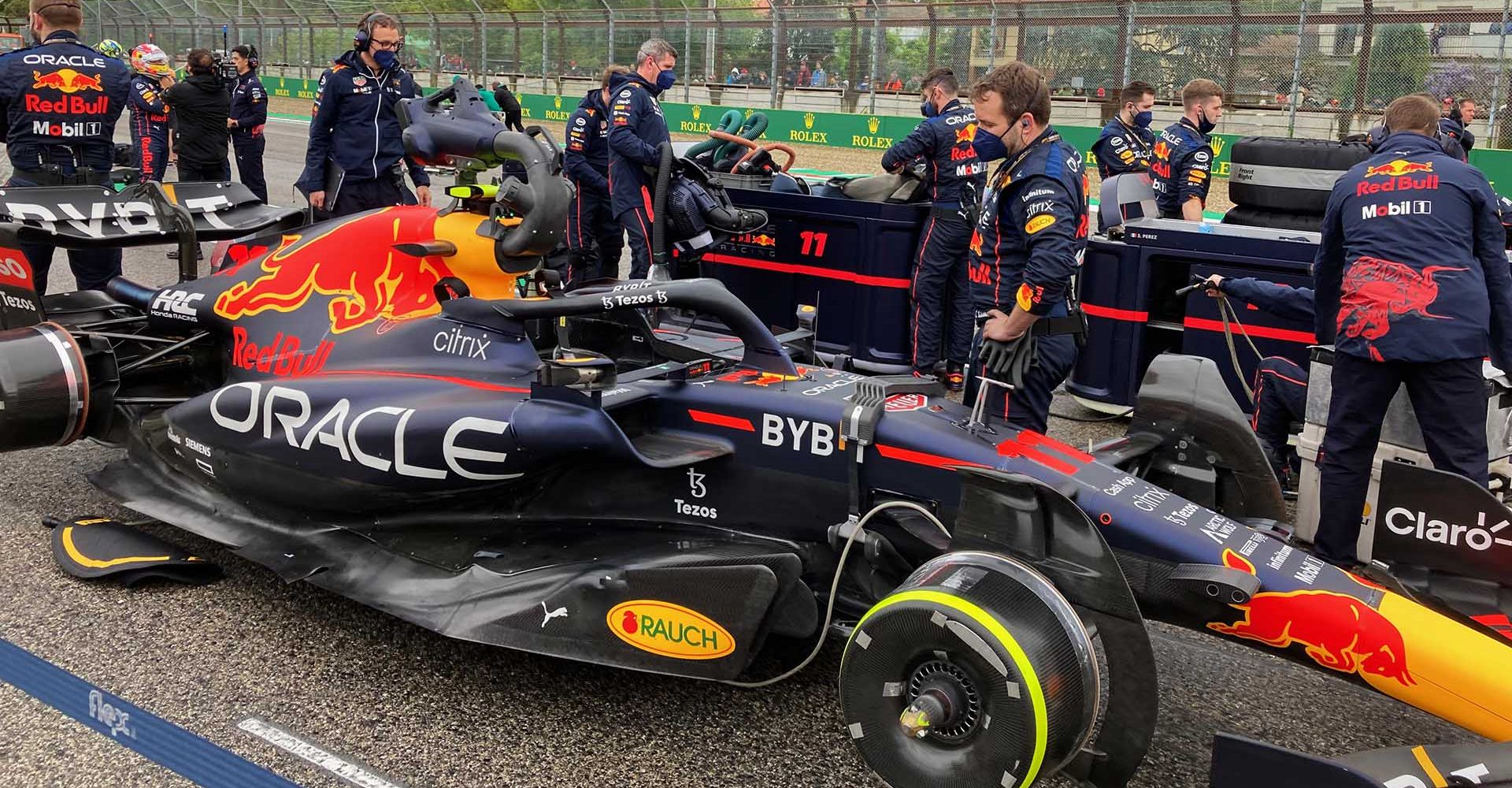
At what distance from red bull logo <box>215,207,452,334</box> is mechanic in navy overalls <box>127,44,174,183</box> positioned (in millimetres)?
7430

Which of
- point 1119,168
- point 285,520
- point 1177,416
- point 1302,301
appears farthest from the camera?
point 1119,168

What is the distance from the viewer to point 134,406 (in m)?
5.36

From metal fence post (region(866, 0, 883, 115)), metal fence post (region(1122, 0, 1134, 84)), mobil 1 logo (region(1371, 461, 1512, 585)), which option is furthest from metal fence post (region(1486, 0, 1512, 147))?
mobil 1 logo (region(1371, 461, 1512, 585))

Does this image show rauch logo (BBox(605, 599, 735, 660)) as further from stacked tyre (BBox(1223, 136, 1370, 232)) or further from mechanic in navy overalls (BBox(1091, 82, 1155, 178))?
mechanic in navy overalls (BBox(1091, 82, 1155, 178))

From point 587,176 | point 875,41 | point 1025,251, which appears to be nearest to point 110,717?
point 1025,251

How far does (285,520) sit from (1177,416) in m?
3.36

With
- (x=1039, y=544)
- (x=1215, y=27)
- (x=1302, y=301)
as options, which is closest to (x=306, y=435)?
(x=1039, y=544)

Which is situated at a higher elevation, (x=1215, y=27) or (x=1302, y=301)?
(x=1215, y=27)

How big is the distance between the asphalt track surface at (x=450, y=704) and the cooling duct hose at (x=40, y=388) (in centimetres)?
56

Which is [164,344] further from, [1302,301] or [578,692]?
[1302,301]

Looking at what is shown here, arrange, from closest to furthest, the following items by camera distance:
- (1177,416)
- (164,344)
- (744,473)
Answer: (744,473), (1177,416), (164,344)

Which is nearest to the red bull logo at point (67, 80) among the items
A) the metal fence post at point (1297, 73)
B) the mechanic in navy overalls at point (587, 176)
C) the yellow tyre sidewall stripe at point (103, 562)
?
the mechanic in navy overalls at point (587, 176)

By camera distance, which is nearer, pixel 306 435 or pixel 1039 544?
pixel 1039 544

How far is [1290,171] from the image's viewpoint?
7.01 meters
